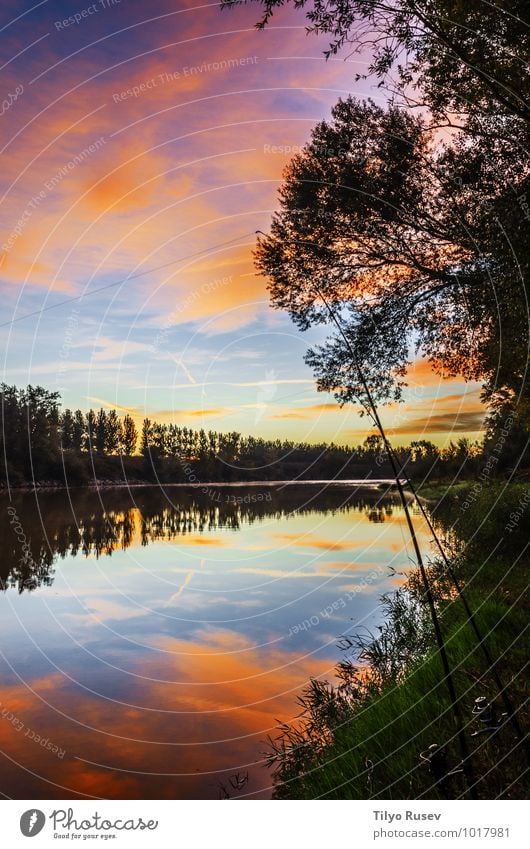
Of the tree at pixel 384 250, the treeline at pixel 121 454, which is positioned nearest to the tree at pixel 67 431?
the treeline at pixel 121 454

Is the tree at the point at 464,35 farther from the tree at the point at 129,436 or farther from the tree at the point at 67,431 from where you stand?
the tree at the point at 67,431

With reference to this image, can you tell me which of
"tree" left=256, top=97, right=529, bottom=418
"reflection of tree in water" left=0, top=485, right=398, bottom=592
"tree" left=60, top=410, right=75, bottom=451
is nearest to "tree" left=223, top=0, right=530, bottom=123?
"tree" left=256, top=97, right=529, bottom=418

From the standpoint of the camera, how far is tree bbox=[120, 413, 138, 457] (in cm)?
8174

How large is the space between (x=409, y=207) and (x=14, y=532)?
89.9 feet

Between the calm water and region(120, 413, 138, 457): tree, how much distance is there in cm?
4921

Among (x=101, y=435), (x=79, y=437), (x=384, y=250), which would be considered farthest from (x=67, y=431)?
(x=384, y=250)

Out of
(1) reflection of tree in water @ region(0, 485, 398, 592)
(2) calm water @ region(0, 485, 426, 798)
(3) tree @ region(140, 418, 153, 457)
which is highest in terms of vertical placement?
(3) tree @ region(140, 418, 153, 457)

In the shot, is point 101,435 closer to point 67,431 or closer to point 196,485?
point 67,431

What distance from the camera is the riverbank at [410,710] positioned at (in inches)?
220

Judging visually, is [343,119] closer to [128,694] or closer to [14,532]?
[128,694]

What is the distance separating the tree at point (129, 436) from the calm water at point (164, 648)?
49.2 m

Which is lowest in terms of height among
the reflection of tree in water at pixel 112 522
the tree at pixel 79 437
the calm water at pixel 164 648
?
the calm water at pixel 164 648

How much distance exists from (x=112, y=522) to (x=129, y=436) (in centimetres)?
4368

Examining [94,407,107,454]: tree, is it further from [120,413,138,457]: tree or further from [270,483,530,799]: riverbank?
[270,483,530,799]: riverbank
